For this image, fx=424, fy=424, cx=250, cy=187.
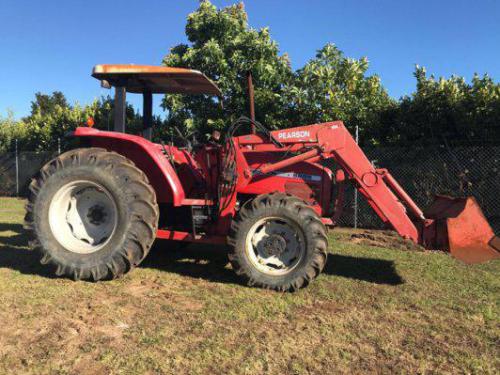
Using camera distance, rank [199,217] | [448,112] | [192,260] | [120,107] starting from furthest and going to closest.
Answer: [448,112] < [192,260] < [120,107] < [199,217]

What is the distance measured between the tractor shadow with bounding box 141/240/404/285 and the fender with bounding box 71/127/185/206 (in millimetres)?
925

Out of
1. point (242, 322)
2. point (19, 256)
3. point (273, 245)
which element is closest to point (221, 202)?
point (273, 245)

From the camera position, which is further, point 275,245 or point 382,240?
point 382,240

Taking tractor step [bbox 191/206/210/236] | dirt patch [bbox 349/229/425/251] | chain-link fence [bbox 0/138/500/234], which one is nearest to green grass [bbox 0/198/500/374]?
tractor step [bbox 191/206/210/236]

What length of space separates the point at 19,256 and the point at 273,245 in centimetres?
348

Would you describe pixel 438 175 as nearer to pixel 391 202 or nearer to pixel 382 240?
pixel 382 240

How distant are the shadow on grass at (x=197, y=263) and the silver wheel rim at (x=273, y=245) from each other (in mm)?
408

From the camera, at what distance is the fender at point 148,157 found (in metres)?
4.78

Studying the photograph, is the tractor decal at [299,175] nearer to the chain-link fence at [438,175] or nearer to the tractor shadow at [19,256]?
the chain-link fence at [438,175]

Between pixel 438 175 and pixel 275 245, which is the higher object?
pixel 438 175

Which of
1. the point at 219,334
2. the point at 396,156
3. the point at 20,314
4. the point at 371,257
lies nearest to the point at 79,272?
the point at 20,314

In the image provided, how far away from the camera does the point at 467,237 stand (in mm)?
4465

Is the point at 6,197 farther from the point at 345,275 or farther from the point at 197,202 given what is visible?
the point at 345,275

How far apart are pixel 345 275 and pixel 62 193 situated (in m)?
3.43
